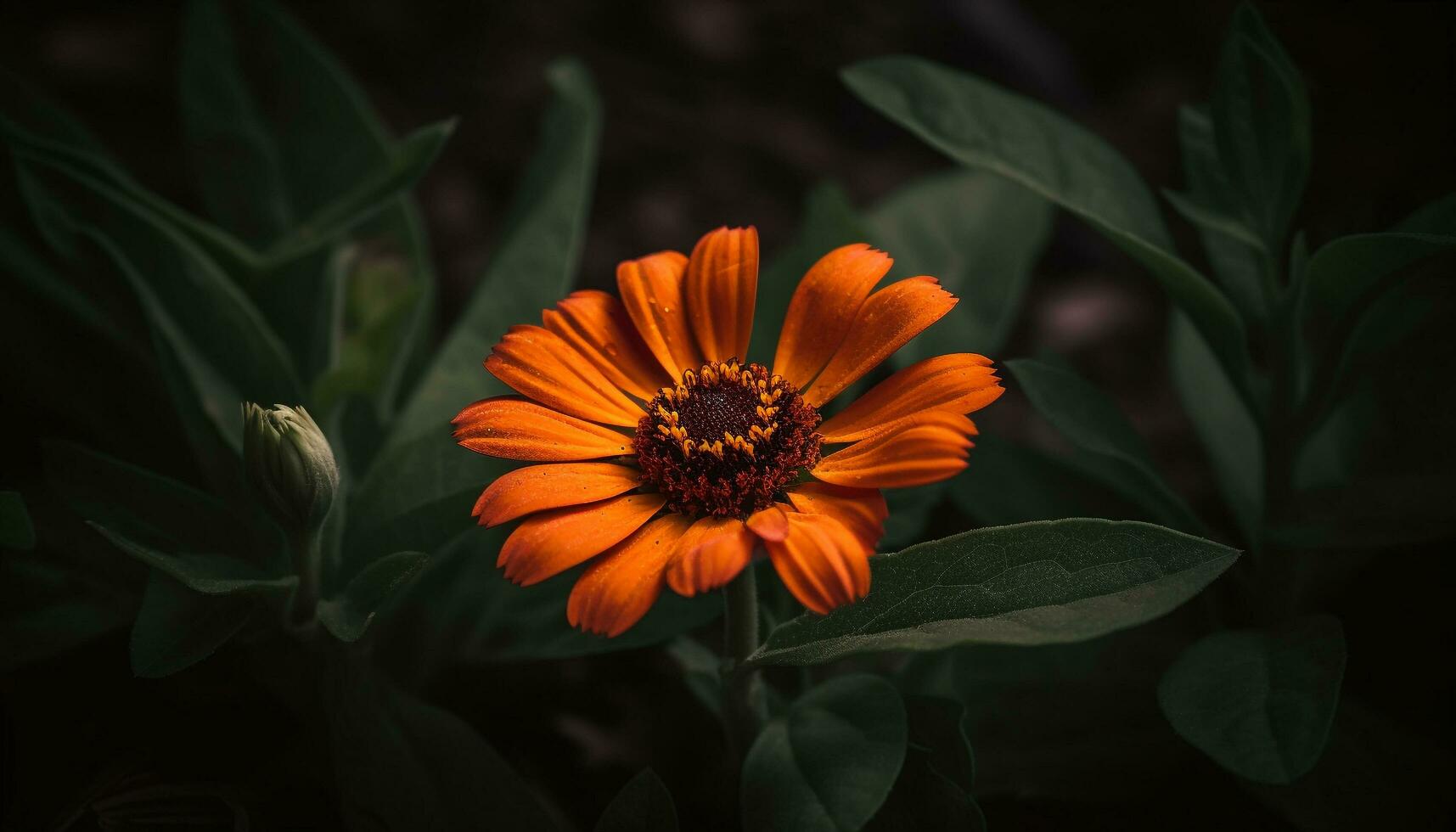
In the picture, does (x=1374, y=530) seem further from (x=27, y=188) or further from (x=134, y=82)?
(x=134, y=82)

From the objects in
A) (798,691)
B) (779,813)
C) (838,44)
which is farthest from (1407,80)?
(779,813)

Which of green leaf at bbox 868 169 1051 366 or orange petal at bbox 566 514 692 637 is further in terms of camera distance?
green leaf at bbox 868 169 1051 366

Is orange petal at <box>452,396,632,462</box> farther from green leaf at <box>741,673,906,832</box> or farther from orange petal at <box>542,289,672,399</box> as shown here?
green leaf at <box>741,673,906,832</box>

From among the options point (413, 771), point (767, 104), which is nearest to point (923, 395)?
point (413, 771)

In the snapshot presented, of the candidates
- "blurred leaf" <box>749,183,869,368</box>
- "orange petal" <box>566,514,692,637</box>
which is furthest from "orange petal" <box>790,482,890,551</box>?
"blurred leaf" <box>749,183,869,368</box>

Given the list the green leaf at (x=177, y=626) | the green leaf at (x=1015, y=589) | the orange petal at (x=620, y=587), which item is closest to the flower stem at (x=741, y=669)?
the green leaf at (x=1015, y=589)

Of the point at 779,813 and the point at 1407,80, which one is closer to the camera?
the point at 779,813

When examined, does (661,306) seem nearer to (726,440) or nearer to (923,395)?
(726,440)
